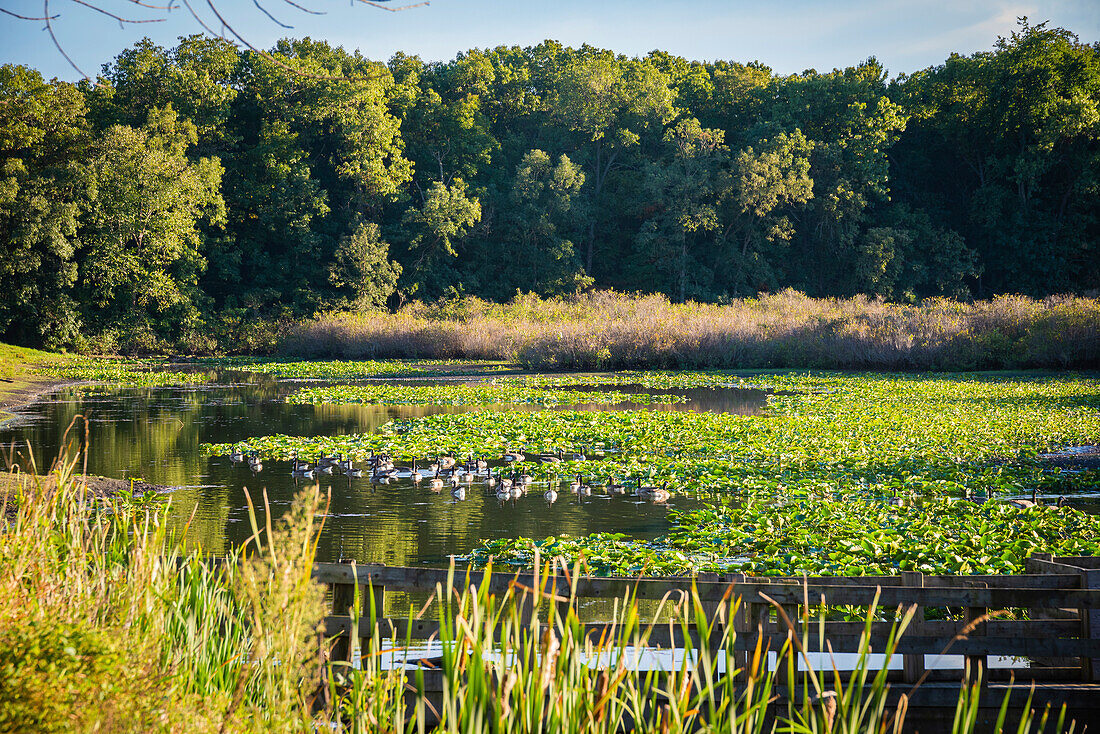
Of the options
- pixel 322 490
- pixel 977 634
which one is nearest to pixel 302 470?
pixel 322 490

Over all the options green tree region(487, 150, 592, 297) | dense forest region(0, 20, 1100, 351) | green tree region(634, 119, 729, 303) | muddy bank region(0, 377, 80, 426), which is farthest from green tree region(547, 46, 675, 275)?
muddy bank region(0, 377, 80, 426)

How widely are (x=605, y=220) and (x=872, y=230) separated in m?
16.4

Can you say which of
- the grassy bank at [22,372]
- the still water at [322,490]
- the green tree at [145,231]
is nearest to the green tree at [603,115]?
the green tree at [145,231]

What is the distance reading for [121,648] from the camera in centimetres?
216

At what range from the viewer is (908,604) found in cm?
411

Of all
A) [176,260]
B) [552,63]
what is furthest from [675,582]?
[552,63]

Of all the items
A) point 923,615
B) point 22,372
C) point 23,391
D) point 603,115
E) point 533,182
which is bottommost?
point 923,615

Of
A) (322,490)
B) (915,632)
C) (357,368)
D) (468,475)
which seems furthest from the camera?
(357,368)

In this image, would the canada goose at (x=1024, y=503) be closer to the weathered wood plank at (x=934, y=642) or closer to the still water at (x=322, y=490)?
the still water at (x=322, y=490)

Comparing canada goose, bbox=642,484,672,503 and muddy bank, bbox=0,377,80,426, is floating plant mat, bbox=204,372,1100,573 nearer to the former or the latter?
canada goose, bbox=642,484,672,503

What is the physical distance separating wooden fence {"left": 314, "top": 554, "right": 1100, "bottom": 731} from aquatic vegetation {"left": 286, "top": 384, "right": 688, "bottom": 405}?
49.9ft

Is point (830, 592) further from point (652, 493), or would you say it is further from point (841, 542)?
point (652, 493)

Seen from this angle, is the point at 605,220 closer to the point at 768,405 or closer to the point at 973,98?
the point at 973,98

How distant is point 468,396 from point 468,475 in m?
10.2
